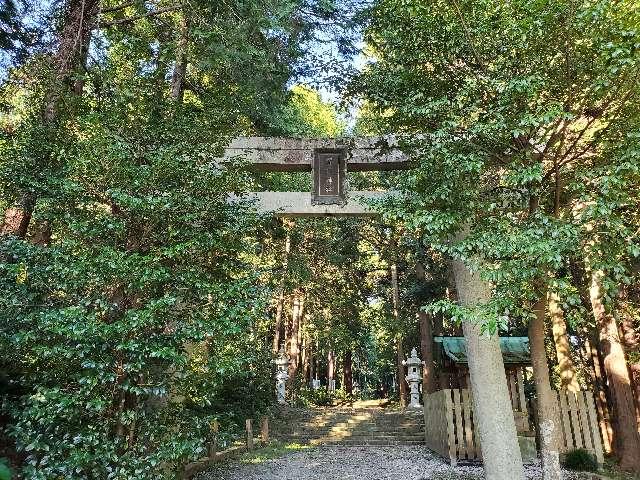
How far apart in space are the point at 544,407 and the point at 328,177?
14.4 ft

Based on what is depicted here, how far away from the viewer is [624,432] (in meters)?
8.15

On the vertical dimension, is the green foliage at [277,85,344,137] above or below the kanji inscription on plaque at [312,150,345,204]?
above

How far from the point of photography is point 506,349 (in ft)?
36.8

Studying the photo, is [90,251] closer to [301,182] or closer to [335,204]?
[335,204]

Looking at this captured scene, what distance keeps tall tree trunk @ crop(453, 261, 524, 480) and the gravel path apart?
1.72 m

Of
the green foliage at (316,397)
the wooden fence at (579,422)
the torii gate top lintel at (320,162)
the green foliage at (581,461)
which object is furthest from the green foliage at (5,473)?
the green foliage at (316,397)

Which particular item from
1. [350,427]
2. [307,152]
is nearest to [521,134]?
[307,152]

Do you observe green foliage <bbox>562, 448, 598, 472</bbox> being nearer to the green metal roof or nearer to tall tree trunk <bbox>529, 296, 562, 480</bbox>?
tall tree trunk <bbox>529, 296, 562, 480</bbox>

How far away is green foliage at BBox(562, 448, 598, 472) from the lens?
267 inches

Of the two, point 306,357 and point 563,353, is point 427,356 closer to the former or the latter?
point 563,353

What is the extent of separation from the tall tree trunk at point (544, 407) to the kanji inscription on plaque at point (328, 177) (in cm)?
340

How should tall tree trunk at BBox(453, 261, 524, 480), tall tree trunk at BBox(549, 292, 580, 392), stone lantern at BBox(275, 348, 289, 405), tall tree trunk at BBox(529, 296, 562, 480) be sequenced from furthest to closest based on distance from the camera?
1. stone lantern at BBox(275, 348, 289, 405)
2. tall tree trunk at BBox(549, 292, 580, 392)
3. tall tree trunk at BBox(453, 261, 524, 480)
4. tall tree trunk at BBox(529, 296, 562, 480)

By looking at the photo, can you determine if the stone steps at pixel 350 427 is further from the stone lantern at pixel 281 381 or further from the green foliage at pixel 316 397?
the green foliage at pixel 316 397

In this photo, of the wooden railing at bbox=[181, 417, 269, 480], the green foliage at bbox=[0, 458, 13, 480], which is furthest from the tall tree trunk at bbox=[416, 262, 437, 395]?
the green foliage at bbox=[0, 458, 13, 480]
